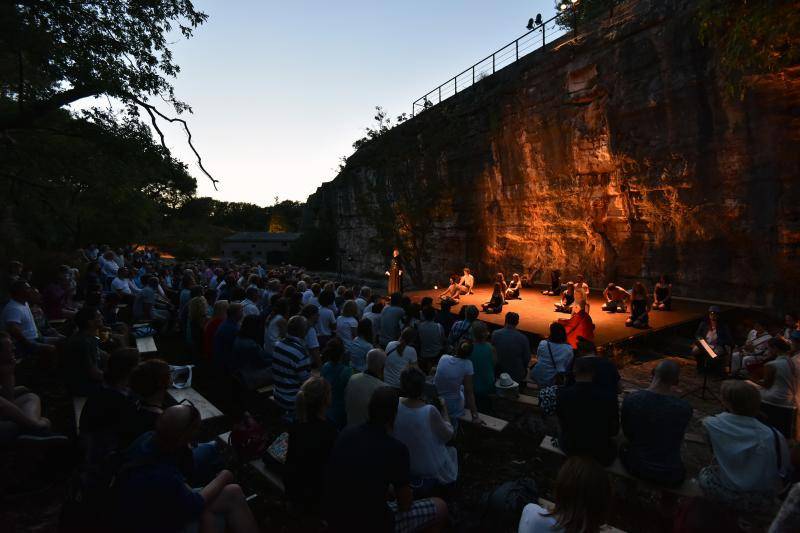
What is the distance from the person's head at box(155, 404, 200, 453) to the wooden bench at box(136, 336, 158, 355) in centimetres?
526

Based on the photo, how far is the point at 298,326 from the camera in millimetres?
4867

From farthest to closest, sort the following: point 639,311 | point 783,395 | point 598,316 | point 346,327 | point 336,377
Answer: point 598,316 → point 639,311 → point 346,327 → point 783,395 → point 336,377

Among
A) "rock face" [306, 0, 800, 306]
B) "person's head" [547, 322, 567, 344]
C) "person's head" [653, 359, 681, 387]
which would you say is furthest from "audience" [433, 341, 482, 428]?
"rock face" [306, 0, 800, 306]

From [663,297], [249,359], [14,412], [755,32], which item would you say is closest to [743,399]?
[249,359]

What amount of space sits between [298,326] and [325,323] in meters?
2.51

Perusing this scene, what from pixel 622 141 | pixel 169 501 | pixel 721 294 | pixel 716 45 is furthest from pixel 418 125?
pixel 169 501

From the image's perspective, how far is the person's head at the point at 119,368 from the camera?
338 centimetres

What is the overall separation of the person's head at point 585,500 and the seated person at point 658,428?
1776mm

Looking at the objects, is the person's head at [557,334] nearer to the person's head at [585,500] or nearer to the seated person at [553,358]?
the seated person at [553,358]

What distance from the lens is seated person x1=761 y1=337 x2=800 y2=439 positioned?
472cm

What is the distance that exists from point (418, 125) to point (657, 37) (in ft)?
43.6

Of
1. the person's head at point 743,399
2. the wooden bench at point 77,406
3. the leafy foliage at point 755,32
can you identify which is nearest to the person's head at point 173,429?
the wooden bench at point 77,406

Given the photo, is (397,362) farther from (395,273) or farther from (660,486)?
(395,273)

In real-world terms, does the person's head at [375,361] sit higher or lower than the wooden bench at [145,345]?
higher
